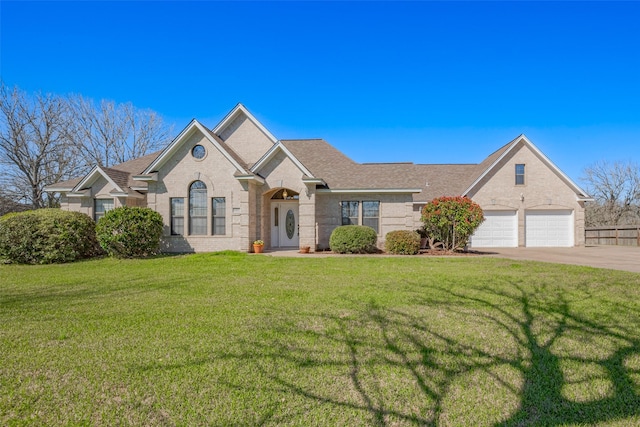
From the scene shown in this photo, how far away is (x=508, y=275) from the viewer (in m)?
9.70

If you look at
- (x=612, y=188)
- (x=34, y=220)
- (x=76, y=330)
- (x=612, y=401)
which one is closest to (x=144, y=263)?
(x=34, y=220)

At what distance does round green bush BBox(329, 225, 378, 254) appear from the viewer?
650 inches

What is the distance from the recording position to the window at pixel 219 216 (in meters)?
17.1

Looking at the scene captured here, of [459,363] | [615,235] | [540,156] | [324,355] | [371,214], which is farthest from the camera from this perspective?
[615,235]

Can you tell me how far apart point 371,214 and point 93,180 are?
13952mm

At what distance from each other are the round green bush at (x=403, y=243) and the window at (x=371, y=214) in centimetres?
174

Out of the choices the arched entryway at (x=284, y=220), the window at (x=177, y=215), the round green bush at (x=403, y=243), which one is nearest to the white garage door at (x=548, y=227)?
the round green bush at (x=403, y=243)

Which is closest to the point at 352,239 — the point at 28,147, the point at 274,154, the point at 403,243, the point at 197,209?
the point at 403,243

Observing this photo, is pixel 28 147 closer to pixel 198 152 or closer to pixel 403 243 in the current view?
pixel 198 152

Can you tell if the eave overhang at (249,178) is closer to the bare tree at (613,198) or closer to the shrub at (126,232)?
the shrub at (126,232)

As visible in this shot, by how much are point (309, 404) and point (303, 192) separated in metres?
14.3

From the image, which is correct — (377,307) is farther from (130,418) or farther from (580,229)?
(580,229)

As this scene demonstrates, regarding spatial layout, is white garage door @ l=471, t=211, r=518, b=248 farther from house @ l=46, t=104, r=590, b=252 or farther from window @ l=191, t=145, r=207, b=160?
window @ l=191, t=145, r=207, b=160

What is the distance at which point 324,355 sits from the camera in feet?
14.2
